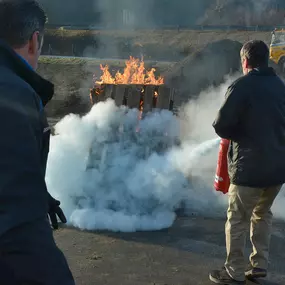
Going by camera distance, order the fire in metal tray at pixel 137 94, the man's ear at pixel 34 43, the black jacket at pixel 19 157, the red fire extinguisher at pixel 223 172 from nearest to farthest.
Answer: the black jacket at pixel 19 157
the man's ear at pixel 34 43
the red fire extinguisher at pixel 223 172
the fire in metal tray at pixel 137 94

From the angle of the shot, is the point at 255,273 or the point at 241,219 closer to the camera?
the point at 241,219

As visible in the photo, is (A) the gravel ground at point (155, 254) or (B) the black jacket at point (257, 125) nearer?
(B) the black jacket at point (257, 125)

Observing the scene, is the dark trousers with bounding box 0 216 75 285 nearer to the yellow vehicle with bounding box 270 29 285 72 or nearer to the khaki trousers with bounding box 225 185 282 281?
the khaki trousers with bounding box 225 185 282 281

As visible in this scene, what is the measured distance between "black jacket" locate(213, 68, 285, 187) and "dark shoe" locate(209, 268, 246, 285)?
819mm

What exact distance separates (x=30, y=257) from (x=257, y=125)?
2565 mm

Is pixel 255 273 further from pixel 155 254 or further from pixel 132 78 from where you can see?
pixel 132 78

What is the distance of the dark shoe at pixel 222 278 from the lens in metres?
3.88

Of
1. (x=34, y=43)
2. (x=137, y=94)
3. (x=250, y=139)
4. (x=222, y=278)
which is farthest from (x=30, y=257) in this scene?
(x=137, y=94)

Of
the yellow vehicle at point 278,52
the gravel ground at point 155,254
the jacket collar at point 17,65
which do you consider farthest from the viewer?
the yellow vehicle at point 278,52

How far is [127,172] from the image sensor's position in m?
5.57

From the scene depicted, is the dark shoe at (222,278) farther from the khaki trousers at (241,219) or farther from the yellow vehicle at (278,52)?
the yellow vehicle at (278,52)

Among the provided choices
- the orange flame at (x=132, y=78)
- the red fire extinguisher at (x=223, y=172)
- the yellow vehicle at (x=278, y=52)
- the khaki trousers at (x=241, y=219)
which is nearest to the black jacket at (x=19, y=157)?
the khaki trousers at (x=241, y=219)

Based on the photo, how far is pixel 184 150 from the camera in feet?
19.8

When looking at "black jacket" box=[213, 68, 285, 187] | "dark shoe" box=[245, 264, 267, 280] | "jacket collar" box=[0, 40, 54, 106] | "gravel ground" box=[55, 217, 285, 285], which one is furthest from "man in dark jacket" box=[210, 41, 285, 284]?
"jacket collar" box=[0, 40, 54, 106]
